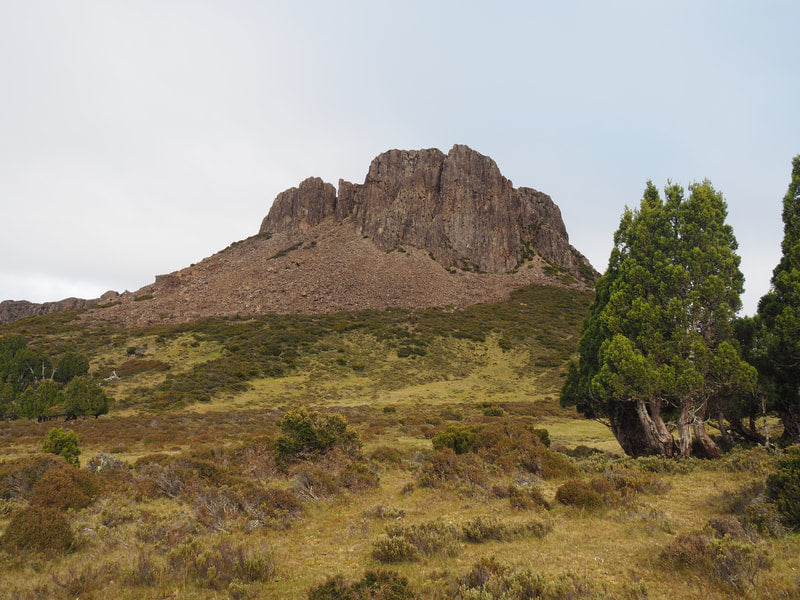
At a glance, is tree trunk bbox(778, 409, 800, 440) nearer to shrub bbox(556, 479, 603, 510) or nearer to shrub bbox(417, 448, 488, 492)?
shrub bbox(556, 479, 603, 510)

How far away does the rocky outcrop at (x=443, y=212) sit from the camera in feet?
338

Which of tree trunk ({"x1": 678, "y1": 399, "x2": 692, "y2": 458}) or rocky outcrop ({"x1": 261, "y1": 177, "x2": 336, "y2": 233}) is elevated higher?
rocky outcrop ({"x1": 261, "y1": 177, "x2": 336, "y2": 233})

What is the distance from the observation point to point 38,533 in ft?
25.8

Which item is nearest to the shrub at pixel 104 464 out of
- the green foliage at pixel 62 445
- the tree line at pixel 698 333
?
the green foliage at pixel 62 445

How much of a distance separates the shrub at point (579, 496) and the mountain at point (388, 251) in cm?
7211

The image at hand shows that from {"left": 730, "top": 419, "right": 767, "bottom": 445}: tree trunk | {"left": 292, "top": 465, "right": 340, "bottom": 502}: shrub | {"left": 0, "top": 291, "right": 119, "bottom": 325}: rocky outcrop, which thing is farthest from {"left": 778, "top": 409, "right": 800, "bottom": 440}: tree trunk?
{"left": 0, "top": 291, "right": 119, "bottom": 325}: rocky outcrop

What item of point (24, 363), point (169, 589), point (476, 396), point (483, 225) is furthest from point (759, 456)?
point (483, 225)

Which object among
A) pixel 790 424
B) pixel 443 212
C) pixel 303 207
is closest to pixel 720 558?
pixel 790 424

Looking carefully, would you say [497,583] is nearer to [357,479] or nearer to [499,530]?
[499,530]

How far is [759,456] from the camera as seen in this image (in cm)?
1246

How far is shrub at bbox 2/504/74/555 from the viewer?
764cm

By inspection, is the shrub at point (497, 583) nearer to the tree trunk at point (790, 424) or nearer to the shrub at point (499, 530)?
the shrub at point (499, 530)

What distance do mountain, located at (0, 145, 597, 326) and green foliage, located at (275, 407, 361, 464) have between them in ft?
212

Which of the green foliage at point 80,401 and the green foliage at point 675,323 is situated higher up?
the green foliage at point 675,323
